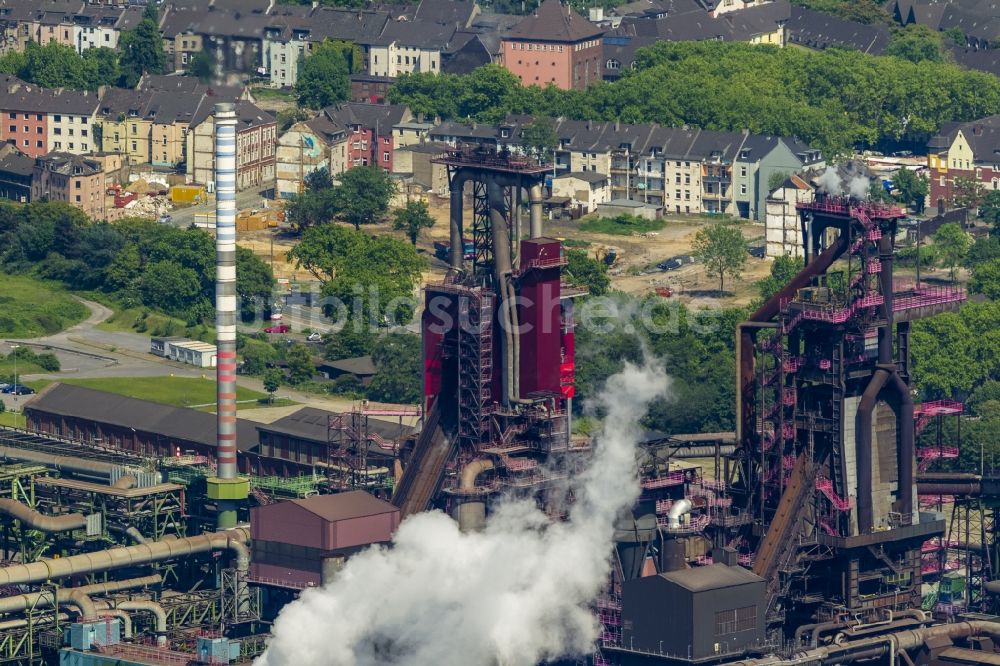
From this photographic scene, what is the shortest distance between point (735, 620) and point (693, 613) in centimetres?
356

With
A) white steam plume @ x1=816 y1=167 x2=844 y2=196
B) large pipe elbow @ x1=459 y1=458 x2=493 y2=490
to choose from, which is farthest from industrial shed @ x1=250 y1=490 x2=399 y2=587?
white steam plume @ x1=816 y1=167 x2=844 y2=196

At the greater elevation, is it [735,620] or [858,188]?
[858,188]

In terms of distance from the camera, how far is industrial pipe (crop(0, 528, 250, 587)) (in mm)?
186375

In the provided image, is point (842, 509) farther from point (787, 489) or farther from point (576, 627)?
point (576, 627)

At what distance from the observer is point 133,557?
19225 cm

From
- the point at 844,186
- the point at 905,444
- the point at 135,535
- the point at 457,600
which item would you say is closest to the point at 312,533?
the point at 457,600

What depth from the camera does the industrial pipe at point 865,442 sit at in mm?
184875

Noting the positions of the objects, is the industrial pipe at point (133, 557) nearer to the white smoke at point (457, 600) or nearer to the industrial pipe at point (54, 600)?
the industrial pipe at point (54, 600)

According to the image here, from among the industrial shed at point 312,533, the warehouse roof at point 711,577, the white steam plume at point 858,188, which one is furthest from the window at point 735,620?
the white steam plume at point 858,188

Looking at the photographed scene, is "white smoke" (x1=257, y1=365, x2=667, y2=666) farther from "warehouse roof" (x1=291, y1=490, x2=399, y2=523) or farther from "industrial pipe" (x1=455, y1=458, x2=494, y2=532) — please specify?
"warehouse roof" (x1=291, y1=490, x2=399, y2=523)

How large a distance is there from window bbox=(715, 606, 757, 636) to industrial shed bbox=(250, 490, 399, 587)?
787 inches

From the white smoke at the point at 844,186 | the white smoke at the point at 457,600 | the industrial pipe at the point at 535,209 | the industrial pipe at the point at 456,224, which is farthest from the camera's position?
the industrial pipe at the point at 456,224

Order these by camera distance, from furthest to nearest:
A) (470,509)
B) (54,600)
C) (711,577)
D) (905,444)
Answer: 1. (905,444)
2. (54,600)
3. (470,509)
4. (711,577)

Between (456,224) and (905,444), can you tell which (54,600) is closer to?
(456,224)
